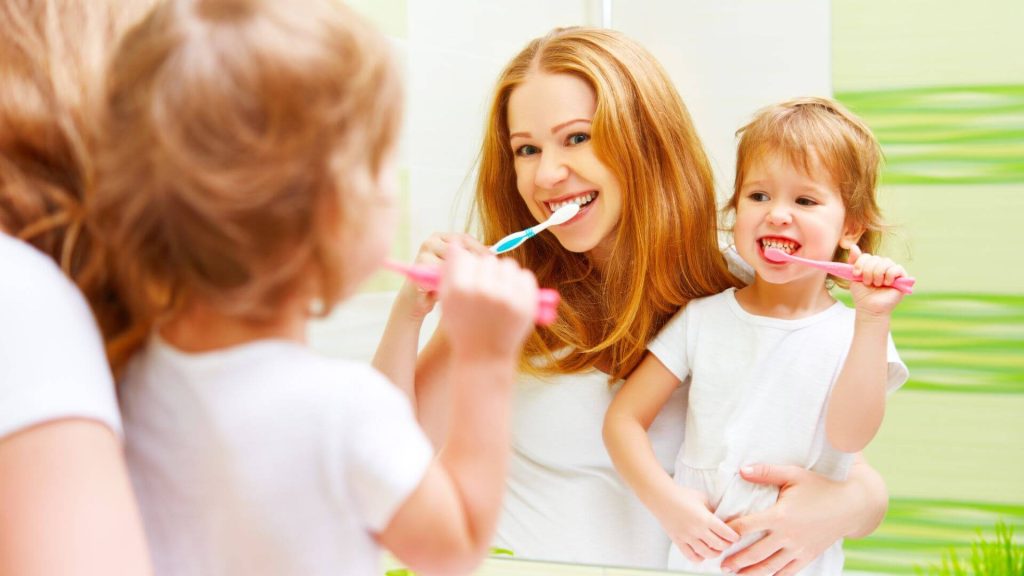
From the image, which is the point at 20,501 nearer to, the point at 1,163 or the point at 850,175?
the point at 1,163

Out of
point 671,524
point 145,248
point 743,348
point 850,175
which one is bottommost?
point 671,524

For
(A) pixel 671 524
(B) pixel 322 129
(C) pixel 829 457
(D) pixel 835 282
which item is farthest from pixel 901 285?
(B) pixel 322 129

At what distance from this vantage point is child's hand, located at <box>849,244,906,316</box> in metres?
0.84

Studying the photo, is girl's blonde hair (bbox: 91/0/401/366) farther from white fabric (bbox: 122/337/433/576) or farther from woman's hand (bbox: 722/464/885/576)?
woman's hand (bbox: 722/464/885/576)

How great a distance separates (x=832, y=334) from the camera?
0.84 metres

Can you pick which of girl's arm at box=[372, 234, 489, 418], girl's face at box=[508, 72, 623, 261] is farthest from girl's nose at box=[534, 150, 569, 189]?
girl's arm at box=[372, 234, 489, 418]

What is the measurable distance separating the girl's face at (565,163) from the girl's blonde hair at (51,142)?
0.46 m

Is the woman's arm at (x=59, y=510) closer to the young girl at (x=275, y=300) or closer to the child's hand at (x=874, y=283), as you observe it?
the young girl at (x=275, y=300)

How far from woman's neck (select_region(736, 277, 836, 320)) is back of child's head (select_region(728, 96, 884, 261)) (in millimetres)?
35

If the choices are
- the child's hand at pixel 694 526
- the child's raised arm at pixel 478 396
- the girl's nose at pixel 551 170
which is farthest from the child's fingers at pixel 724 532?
the child's raised arm at pixel 478 396

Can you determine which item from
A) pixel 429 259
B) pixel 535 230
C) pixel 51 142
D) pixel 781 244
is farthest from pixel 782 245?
pixel 51 142

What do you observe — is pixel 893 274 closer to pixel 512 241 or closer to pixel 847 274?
pixel 847 274

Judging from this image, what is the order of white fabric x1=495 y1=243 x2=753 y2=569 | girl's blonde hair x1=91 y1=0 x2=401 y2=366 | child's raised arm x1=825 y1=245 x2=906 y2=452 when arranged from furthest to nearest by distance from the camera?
white fabric x1=495 y1=243 x2=753 y2=569
child's raised arm x1=825 y1=245 x2=906 y2=452
girl's blonde hair x1=91 y1=0 x2=401 y2=366

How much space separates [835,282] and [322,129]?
0.55 metres
